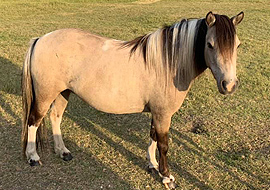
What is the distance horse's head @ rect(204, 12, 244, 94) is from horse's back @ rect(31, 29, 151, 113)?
0.86 meters

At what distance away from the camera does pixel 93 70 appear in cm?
318

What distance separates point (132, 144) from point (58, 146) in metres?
1.11

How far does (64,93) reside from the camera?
12.5 ft

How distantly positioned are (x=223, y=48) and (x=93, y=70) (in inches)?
57.8

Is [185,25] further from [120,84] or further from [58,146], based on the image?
[58,146]

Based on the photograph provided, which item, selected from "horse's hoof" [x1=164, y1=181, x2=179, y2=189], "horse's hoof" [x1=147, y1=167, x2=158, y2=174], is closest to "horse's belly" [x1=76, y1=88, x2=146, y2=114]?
"horse's hoof" [x1=147, y1=167, x2=158, y2=174]

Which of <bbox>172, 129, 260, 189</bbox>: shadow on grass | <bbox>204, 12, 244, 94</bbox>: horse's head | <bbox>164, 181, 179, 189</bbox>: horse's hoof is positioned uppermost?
<bbox>204, 12, 244, 94</bbox>: horse's head

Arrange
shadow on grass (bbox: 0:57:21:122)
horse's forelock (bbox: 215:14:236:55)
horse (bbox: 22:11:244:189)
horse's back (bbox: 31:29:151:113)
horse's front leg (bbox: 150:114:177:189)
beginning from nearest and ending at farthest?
horse's forelock (bbox: 215:14:236:55) → horse (bbox: 22:11:244:189) → horse's back (bbox: 31:29:151:113) → horse's front leg (bbox: 150:114:177:189) → shadow on grass (bbox: 0:57:21:122)

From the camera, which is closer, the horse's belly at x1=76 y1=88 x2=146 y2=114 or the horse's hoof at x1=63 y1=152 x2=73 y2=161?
the horse's belly at x1=76 y1=88 x2=146 y2=114

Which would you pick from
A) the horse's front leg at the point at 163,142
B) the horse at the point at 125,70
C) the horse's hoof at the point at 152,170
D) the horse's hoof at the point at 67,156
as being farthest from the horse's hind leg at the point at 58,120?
the horse's front leg at the point at 163,142

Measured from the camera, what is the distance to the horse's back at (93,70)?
124 inches

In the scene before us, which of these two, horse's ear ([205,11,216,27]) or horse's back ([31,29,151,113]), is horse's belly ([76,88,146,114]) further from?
horse's ear ([205,11,216,27])

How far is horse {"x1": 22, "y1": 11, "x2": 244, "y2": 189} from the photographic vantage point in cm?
298

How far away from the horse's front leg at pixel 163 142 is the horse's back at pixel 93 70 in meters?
0.28
